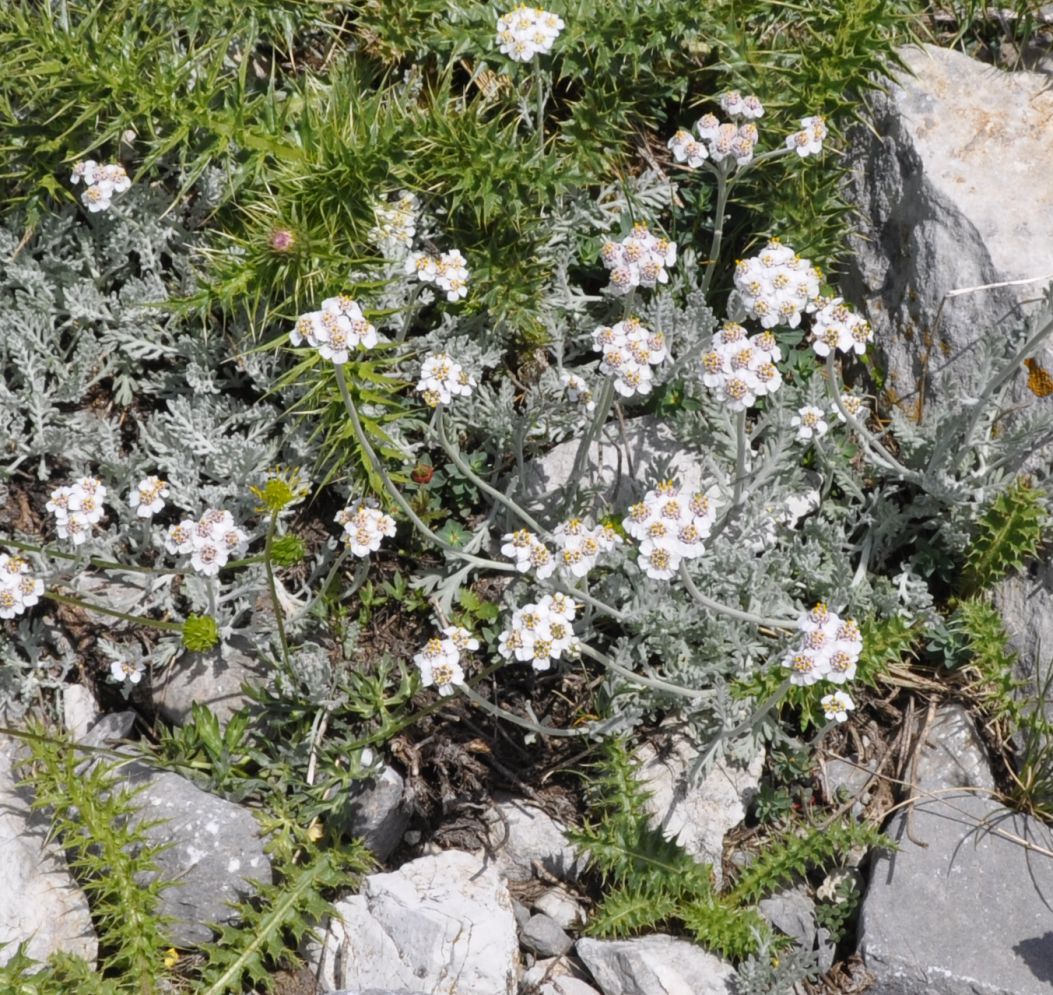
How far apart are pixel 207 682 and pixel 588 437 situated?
5.72 feet

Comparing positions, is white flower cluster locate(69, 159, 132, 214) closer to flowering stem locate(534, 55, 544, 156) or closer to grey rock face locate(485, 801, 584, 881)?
flowering stem locate(534, 55, 544, 156)

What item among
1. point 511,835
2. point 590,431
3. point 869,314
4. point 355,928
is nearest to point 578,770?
point 511,835

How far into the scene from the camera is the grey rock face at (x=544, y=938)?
400 centimetres

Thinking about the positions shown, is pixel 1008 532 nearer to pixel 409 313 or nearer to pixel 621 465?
pixel 621 465

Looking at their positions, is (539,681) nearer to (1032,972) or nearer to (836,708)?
(836,708)

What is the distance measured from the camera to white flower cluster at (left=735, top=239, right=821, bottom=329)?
3.45 meters

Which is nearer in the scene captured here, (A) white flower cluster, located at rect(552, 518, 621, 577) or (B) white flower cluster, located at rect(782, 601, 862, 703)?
(B) white flower cluster, located at rect(782, 601, 862, 703)

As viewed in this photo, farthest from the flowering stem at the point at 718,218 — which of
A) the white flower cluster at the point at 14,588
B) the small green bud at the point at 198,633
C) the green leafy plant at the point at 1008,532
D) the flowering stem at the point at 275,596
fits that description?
the white flower cluster at the point at 14,588

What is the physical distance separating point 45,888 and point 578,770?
193cm

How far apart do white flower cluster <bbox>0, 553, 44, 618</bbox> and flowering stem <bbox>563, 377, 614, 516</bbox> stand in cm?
193

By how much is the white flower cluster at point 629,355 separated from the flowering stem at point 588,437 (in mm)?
105

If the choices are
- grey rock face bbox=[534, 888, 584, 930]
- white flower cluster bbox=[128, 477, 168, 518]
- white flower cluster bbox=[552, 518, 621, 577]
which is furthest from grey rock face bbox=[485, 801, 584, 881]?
white flower cluster bbox=[128, 477, 168, 518]

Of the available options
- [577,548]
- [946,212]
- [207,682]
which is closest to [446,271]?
[577,548]

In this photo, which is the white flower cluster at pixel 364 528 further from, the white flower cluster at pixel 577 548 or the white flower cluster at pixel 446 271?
the white flower cluster at pixel 446 271
